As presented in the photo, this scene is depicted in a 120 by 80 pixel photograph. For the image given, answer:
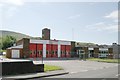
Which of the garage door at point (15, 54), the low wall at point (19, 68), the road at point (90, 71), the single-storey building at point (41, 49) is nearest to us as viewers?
the low wall at point (19, 68)

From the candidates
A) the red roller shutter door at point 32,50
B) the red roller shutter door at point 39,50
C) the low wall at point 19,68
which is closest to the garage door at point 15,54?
the red roller shutter door at point 32,50

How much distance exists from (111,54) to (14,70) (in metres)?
61.8

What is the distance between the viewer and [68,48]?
75.8 metres

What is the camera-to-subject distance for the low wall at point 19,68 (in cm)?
2085

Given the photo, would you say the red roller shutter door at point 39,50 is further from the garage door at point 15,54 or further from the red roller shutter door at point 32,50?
the garage door at point 15,54

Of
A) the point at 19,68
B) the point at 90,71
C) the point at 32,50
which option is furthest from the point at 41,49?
the point at 19,68

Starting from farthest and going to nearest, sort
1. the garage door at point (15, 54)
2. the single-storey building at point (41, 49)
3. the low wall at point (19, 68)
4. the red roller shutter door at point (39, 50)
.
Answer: the red roller shutter door at point (39, 50) < the single-storey building at point (41, 49) < the garage door at point (15, 54) < the low wall at point (19, 68)

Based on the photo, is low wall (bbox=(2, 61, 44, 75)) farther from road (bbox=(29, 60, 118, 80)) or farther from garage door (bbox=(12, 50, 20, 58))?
garage door (bbox=(12, 50, 20, 58))

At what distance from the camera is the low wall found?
20.8 m

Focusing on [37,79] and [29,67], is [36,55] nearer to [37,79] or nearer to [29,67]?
[29,67]

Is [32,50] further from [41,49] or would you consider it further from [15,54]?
[15,54]

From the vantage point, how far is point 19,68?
72.4 ft

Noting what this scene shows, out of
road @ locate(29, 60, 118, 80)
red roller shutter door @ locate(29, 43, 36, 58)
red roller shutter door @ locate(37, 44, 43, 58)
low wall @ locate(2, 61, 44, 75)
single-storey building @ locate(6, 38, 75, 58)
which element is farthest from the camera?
red roller shutter door @ locate(37, 44, 43, 58)

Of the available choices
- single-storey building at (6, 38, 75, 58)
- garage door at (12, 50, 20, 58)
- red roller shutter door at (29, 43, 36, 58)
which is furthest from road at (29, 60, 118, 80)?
red roller shutter door at (29, 43, 36, 58)
